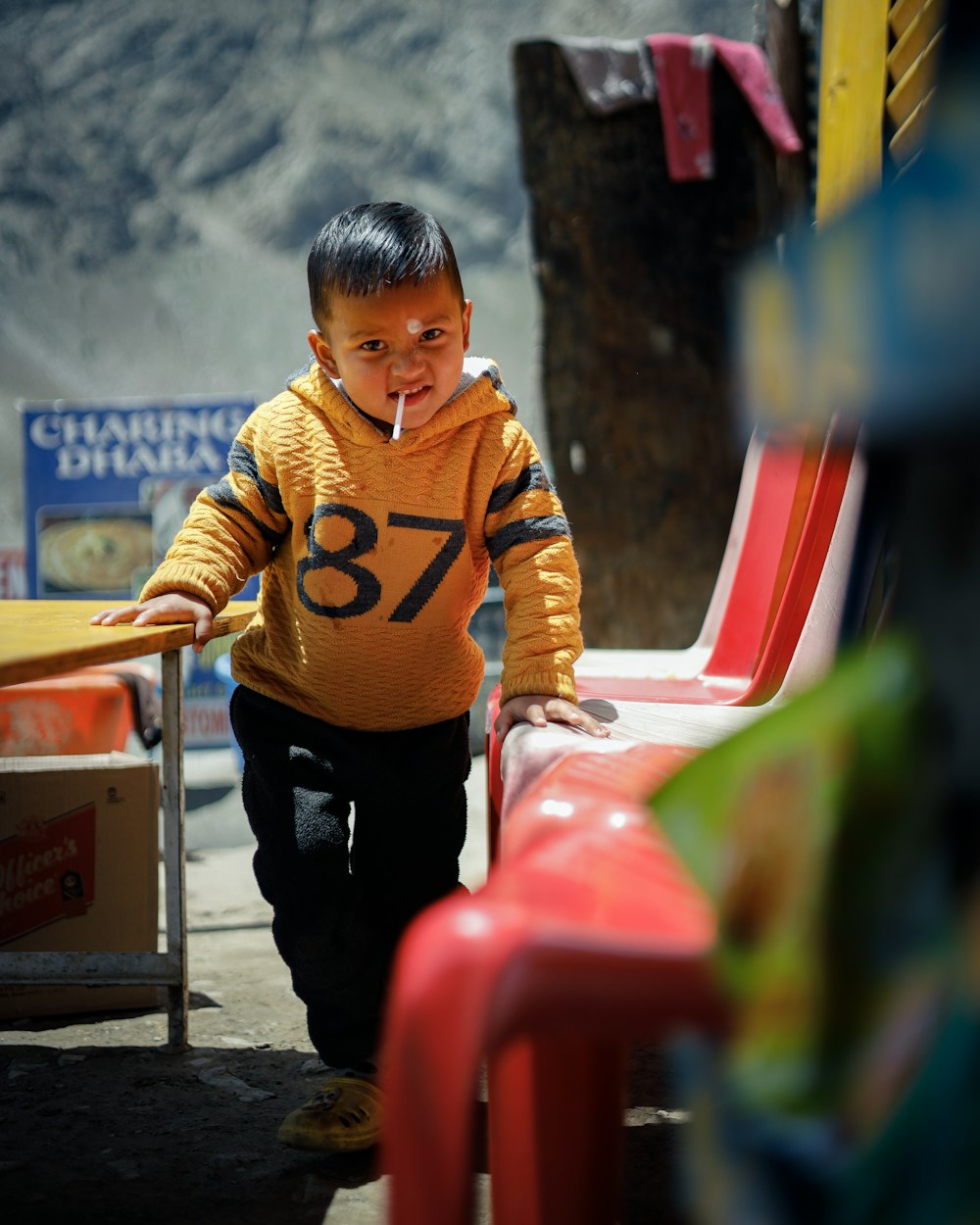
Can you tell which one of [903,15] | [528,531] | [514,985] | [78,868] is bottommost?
[78,868]

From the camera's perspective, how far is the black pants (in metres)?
1.79

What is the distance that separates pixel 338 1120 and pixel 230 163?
67.5 ft

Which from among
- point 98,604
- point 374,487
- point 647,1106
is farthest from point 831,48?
point 647,1106

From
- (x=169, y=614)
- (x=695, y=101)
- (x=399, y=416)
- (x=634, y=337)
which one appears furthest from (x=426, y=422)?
(x=695, y=101)

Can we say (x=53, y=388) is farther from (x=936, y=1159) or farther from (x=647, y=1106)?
(x=936, y=1159)

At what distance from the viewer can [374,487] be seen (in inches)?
72.2

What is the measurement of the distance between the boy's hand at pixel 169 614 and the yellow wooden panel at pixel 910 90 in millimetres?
1548

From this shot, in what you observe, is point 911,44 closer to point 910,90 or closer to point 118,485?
point 910,90

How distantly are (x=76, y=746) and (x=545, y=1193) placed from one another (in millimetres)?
2295

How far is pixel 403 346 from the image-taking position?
1741mm

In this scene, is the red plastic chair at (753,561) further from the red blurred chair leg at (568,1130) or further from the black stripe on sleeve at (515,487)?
the red blurred chair leg at (568,1130)

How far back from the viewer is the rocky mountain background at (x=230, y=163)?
1934cm

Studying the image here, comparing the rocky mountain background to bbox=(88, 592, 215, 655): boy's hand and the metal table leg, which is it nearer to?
the metal table leg

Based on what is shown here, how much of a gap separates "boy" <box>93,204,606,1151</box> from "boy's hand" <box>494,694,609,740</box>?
8 cm
